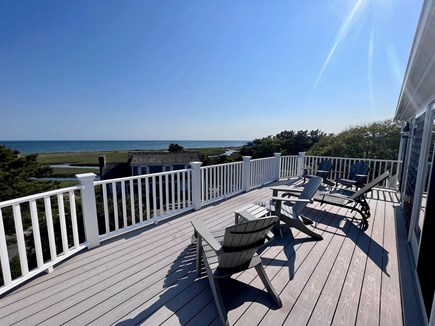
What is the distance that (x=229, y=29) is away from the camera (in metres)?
6.19

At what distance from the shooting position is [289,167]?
809 cm

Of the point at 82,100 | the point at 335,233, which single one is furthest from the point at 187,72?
the point at 82,100

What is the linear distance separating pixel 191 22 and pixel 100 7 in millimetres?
2420

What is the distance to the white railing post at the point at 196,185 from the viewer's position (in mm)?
4410

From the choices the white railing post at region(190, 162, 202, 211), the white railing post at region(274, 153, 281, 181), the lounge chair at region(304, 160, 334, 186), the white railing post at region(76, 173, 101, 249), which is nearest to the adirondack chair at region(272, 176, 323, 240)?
the white railing post at region(190, 162, 202, 211)

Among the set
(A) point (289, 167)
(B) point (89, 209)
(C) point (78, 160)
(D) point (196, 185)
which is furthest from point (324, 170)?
(C) point (78, 160)

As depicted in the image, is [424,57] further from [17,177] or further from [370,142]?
[17,177]

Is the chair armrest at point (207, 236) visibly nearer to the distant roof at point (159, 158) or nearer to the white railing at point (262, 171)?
the white railing at point (262, 171)

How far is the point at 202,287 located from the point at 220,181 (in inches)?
134

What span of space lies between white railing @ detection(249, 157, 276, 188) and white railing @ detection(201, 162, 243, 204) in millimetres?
608

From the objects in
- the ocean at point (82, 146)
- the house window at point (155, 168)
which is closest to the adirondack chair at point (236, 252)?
the house window at point (155, 168)

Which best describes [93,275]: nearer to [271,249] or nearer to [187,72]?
[271,249]

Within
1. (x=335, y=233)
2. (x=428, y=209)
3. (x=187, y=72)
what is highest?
(x=187, y=72)

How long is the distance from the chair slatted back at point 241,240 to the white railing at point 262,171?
455 cm
